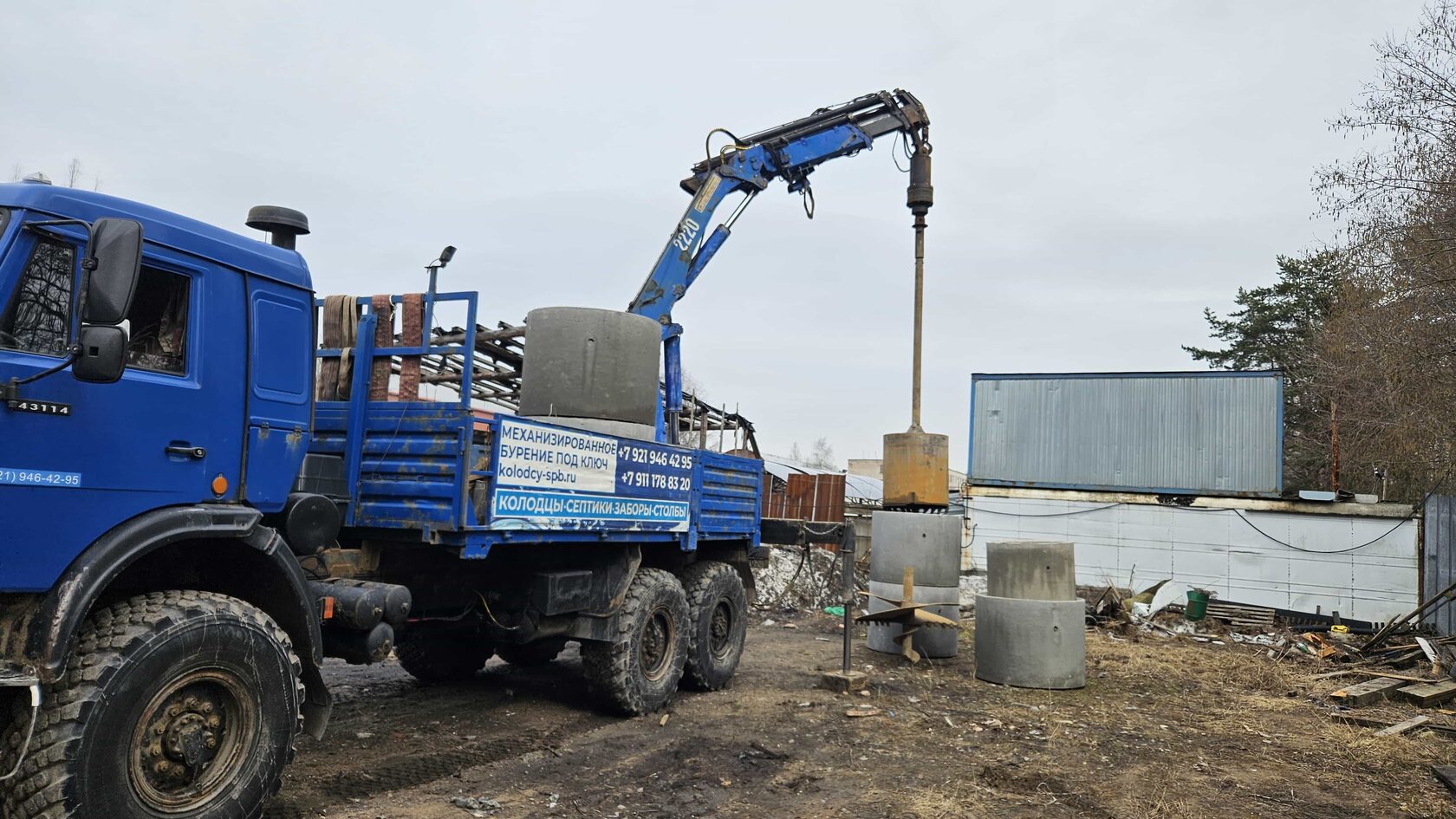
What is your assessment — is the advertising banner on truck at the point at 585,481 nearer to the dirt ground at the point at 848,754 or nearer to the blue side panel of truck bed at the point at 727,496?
the blue side panel of truck bed at the point at 727,496

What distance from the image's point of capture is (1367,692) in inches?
364

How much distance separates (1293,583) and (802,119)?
43.0ft

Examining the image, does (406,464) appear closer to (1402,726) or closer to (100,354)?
(100,354)


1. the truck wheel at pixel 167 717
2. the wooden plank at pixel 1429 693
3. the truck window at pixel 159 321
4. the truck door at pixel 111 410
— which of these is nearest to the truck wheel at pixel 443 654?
the truck wheel at pixel 167 717

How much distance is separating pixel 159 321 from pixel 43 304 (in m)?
0.49

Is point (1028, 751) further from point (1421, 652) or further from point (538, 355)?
point (1421, 652)

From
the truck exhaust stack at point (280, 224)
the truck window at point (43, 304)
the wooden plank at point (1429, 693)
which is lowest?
the wooden plank at point (1429, 693)

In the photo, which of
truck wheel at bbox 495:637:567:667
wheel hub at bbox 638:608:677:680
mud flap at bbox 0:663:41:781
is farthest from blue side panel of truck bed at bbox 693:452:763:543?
mud flap at bbox 0:663:41:781

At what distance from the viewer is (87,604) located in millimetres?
3514

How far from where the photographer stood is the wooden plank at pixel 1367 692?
9141 millimetres

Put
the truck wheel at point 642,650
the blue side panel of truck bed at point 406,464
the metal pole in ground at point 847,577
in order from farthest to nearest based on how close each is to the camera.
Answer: the metal pole in ground at point 847,577 → the truck wheel at point 642,650 → the blue side panel of truck bed at point 406,464

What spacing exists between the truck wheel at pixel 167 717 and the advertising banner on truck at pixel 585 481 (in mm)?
1715

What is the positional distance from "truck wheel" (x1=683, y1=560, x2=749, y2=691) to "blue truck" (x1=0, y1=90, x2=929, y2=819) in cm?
116

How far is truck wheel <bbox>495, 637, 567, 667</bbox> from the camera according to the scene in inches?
323
